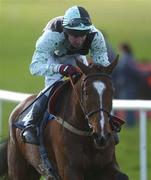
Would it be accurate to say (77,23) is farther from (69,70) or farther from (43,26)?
(43,26)

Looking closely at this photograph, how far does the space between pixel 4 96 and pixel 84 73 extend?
3.67m

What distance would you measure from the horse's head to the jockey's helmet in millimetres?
431

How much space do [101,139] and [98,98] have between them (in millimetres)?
314

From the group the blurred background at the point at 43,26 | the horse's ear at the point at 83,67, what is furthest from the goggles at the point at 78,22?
the blurred background at the point at 43,26

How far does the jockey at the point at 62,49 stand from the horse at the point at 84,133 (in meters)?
0.15

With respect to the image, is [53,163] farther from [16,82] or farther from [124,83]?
[16,82]

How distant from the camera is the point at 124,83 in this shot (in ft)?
51.5

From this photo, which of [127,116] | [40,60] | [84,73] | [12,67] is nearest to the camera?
[84,73]

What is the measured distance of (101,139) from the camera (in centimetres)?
631

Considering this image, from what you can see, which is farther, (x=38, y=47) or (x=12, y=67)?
(x=12, y=67)

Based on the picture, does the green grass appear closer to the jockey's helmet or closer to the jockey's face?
the jockey's face

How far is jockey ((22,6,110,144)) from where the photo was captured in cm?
706

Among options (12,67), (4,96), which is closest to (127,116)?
(4,96)

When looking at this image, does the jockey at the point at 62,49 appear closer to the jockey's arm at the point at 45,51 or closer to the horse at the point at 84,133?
the jockey's arm at the point at 45,51
